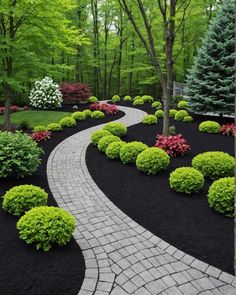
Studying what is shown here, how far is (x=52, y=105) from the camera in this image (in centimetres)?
2369

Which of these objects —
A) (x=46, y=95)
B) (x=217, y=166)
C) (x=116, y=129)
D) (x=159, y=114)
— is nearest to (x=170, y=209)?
(x=217, y=166)

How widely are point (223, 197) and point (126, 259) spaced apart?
8.94ft

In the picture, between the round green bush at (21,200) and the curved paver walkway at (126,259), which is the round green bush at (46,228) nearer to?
the curved paver walkway at (126,259)

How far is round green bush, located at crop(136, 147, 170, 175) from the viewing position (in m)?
8.95

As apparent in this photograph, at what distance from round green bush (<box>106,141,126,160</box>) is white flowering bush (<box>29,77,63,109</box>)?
45.7ft

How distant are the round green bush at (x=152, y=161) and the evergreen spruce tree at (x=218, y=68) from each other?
7600mm

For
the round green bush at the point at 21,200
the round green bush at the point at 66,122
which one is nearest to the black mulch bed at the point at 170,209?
the round green bush at the point at 21,200

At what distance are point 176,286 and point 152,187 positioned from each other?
3.83 m

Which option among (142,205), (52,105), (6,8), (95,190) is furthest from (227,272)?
(52,105)

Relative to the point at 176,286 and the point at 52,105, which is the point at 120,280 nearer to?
the point at 176,286

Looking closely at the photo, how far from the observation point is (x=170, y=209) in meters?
7.07

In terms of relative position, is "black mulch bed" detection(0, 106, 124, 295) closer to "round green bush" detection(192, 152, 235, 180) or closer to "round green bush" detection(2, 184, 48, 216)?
"round green bush" detection(2, 184, 48, 216)

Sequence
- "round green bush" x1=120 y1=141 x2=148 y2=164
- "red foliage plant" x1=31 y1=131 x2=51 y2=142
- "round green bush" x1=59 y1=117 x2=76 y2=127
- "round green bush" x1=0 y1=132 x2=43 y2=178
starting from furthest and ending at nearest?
1. "round green bush" x1=59 y1=117 x2=76 y2=127
2. "red foliage plant" x1=31 y1=131 x2=51 y2=142
3. "round green bush" x1=120 y1=141 x2=148 y2=164
4. "round green bush" x1=0 y1=132 x2=43 y2=178

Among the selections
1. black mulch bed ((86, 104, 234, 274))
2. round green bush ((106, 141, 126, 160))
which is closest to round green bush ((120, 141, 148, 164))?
black mulch bed ((86, 104, 234, 274))
